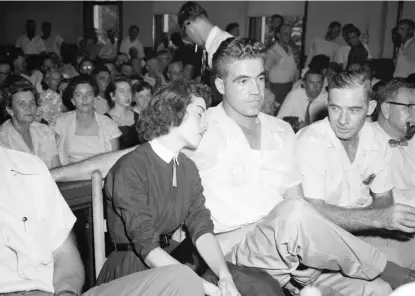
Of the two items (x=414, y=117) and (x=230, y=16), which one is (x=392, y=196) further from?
(x=230, y=16)

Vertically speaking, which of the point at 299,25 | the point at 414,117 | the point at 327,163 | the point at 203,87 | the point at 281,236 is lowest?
the point at 281,236

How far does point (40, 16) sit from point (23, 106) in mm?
11105

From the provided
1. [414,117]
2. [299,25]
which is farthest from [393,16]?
[414,117]

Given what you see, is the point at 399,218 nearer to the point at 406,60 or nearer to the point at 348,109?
the point at 348,109

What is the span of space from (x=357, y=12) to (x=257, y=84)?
754cm

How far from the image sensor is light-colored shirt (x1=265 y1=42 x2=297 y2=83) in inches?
280

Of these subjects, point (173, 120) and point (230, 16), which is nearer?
point (173, 120)

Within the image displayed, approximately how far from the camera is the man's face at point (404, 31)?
256 inches

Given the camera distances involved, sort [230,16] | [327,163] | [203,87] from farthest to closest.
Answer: [230,16] → [327,163] → [203,87]

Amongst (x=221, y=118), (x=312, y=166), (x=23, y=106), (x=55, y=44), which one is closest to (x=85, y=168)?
(x=221, y=118)

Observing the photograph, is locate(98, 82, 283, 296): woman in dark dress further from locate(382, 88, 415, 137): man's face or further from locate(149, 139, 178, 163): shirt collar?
locate(382, 88, 415, 137): man's face

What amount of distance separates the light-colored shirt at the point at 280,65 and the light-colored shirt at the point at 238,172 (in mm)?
4925

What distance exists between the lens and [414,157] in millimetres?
2816

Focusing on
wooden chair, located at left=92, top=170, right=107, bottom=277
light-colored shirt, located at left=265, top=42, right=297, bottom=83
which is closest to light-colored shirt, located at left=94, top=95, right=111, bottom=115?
light-colored shirt, located at left=265, top=42, right=297, bottom=83
